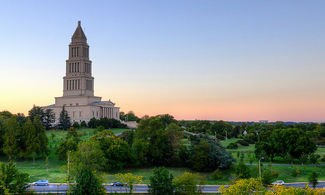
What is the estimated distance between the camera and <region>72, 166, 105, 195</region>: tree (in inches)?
1217

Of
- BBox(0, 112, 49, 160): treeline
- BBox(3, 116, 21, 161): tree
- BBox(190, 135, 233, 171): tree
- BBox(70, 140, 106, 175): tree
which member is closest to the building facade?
BBox(0, 112, 49, 160): treeline

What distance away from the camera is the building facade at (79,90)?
106 meters

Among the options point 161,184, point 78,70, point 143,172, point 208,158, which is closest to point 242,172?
point 208,158

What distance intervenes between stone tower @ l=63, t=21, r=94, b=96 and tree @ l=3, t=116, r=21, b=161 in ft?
179

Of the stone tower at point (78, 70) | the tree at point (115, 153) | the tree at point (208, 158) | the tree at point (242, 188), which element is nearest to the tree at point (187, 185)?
the tree at point (242, 188)

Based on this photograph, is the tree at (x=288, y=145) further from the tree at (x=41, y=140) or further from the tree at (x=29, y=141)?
the tree at (x=29, y=141)

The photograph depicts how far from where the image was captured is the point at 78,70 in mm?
110375

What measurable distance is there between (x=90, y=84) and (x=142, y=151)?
67418mm

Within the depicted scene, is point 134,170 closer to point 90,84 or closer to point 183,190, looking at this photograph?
point 183,190

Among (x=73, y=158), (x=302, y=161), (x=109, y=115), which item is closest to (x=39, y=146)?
(x=73, y=158)

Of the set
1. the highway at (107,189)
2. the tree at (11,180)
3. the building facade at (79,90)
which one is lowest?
the highway at (107,189)

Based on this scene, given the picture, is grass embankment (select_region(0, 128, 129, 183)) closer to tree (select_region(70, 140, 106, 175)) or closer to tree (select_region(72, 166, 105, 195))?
tree (select_region(70, 140, 106, 175))

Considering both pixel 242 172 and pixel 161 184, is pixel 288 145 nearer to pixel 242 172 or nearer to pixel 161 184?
pixel 242 172

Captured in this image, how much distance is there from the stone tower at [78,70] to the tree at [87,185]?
79678 millimetres
